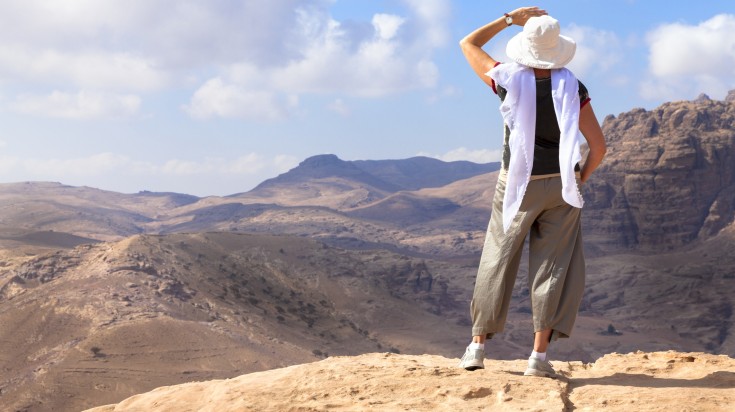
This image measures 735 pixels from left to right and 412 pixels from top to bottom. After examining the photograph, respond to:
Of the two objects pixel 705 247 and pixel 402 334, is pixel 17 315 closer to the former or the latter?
pixel 402 334

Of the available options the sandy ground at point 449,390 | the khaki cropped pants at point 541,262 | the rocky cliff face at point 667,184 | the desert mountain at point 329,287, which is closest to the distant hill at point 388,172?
the desert mountain at point 329,287

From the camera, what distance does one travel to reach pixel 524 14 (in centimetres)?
446

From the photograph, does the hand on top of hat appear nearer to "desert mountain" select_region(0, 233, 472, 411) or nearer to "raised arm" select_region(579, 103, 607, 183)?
"raised arm" select_region(579, 103, 607, 183)

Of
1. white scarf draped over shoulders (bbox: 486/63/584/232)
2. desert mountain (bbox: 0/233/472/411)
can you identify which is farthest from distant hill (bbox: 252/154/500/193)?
white scarf draped over shoulders (bbox: 486/63/584/232)

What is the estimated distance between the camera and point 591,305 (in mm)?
42094

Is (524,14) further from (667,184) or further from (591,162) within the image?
(667,184)

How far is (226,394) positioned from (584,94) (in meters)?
2.49

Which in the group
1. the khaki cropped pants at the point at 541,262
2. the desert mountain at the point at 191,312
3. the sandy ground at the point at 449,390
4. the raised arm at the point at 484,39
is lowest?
the desert mountain at the point at 191,312

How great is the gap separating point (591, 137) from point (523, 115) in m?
0.45

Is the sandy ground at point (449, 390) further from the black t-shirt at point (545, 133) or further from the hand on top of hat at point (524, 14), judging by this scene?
the hand on top of hat at point (524, 14)

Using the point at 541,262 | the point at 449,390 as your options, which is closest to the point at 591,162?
the point at 541,262

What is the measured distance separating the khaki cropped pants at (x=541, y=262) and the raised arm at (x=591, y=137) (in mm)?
232

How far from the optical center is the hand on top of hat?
4.44 meters

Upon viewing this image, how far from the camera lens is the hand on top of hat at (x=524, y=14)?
14.6ft
